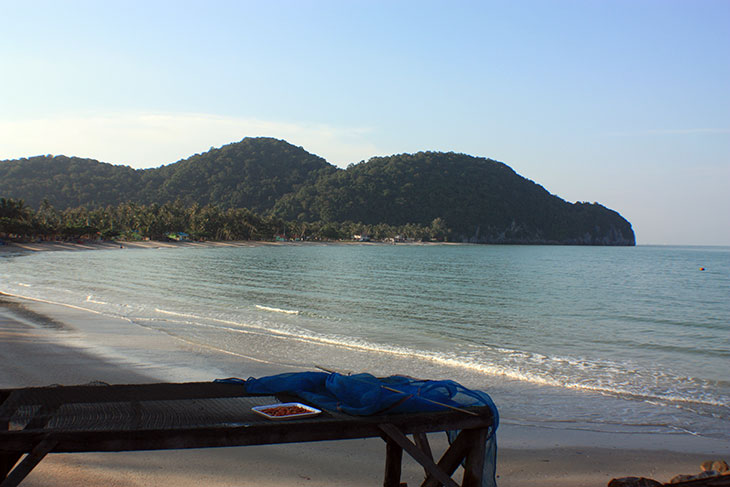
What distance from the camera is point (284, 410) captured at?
3602 mm

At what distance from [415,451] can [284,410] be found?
2.87 ft

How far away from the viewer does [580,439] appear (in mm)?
6762

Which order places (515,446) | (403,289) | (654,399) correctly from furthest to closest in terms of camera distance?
(403,289), (654,399), (515,446)

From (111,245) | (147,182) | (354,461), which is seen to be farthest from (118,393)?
(147,182)

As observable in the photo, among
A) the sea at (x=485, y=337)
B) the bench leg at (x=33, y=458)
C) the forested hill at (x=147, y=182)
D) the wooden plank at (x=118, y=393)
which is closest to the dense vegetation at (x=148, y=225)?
the forested hill at (x=147, y=182)

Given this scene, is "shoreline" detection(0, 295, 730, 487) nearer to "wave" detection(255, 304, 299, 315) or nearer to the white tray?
the white tray

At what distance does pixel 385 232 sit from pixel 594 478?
184 metres

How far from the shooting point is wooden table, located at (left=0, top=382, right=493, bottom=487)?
305cm

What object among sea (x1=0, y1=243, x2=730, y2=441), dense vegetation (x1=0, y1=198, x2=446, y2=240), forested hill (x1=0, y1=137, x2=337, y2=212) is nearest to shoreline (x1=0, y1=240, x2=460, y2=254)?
dense vegetation (x1=0, y1=198, x2=446, y2=240)

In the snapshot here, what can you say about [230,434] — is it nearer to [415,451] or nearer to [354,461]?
[415,451]

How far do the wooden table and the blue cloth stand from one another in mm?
75

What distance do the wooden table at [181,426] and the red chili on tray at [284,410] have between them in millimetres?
108

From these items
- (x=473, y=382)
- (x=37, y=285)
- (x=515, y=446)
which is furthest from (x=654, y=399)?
(x=37, y=285)

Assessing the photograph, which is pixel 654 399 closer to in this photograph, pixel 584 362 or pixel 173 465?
pixel 584 362
